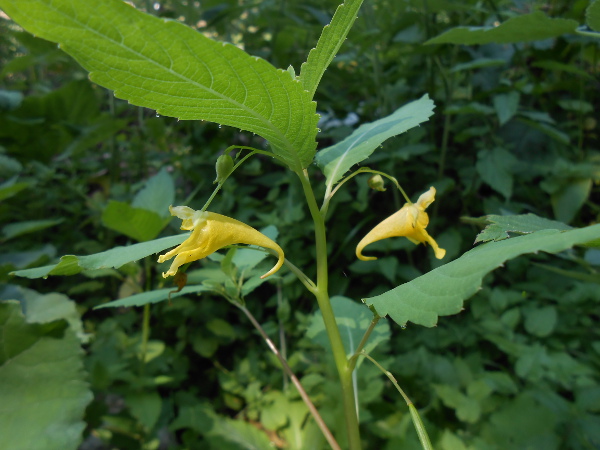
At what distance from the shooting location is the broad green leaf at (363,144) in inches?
21.7

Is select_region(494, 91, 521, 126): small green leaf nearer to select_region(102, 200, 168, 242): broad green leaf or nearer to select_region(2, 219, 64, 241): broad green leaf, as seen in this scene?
select_region(102, 200, 168, 242): broad green leaf

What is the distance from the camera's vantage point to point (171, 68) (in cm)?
37

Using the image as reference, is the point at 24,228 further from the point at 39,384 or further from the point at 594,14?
the point at 594,14

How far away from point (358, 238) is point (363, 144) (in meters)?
1.11

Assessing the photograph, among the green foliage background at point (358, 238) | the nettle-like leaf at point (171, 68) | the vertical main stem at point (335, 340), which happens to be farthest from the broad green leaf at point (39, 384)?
the nettle-like leaf at point (171, 68)

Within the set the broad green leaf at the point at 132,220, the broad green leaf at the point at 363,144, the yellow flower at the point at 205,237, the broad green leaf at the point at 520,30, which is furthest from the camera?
the broad green leaf at the point at 132,220

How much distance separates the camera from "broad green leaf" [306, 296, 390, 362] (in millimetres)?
720

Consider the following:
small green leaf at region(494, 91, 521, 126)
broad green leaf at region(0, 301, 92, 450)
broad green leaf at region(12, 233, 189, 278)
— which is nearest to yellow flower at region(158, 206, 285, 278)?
broad green leaf at region(12, 233, 189, 278)

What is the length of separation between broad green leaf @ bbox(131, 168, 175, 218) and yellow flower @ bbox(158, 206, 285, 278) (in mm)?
794

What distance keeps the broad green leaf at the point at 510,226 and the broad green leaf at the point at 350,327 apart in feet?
0.92

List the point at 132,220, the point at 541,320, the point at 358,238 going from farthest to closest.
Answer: the point at 358,238 → the point at 541,320 → the point at 132,220

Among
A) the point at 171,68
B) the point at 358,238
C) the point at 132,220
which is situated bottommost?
the point at 358,238

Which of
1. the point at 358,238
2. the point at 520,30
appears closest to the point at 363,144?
the point at 520,30

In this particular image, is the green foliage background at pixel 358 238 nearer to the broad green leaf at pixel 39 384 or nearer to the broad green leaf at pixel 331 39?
the broad green leaf at pixel 39 384
